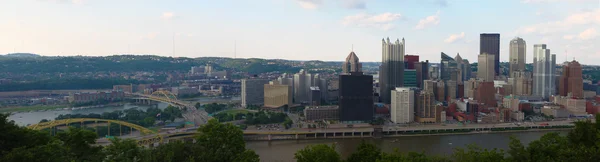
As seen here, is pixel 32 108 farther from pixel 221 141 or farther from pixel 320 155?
pixel 320 155

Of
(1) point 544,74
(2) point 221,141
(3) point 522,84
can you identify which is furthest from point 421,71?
(2) point 221,141

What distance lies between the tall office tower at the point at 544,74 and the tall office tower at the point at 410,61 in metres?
11.3

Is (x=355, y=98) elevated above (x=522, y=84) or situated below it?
below

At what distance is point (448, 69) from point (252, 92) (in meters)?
22.7

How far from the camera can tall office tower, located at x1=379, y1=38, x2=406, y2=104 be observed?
39000 millimetres

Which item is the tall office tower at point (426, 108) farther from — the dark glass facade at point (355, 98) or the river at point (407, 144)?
the river at point (407, 144)

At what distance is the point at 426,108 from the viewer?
2798 cm

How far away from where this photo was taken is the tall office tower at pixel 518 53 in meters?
55.7

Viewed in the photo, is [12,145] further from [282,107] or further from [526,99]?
[526,99]

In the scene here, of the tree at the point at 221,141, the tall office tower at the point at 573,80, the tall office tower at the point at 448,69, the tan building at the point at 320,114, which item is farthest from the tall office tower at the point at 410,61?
the tree at the point at 221,141

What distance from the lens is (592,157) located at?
760 centimetres

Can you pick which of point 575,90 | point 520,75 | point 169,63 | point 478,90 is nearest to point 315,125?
point 478,90

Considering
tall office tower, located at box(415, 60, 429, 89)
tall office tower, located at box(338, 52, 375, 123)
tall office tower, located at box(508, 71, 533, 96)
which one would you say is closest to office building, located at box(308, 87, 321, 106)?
tall office tower, located at box(338, 52, 375, 123)

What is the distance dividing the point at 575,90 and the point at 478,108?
13.3 metres
